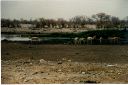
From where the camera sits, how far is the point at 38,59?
472cm

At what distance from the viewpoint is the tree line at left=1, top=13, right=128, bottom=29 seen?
4.71 metres

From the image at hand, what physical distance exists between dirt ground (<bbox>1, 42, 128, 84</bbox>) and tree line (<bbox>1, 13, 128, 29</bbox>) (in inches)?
15.4

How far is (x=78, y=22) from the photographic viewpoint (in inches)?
187

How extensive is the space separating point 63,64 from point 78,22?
2.34 ft

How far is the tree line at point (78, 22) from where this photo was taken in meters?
4.71

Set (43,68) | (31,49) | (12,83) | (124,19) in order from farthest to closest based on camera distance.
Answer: (31,49)
(124,19)
(43,68)
(12,83)

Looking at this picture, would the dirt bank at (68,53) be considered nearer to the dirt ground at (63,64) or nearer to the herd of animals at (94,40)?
the dirt ground at (63,64)

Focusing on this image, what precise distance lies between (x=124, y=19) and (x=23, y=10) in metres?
1.57

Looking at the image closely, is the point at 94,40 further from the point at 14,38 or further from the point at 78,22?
the point at 14,38

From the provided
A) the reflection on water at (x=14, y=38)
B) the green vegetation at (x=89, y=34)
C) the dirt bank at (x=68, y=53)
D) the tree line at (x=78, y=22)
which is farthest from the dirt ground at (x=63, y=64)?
the tree line at (x=78, y=22)

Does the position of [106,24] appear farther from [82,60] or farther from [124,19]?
[82,60]

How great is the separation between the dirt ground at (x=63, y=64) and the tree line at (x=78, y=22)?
39cm

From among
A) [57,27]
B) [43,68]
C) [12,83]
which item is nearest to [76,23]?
[57,27]

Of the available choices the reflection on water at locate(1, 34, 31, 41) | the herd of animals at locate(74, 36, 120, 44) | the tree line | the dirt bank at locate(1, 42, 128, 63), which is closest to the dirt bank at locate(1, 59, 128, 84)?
the dirt bank at locate(1, 42, 128, 63)
